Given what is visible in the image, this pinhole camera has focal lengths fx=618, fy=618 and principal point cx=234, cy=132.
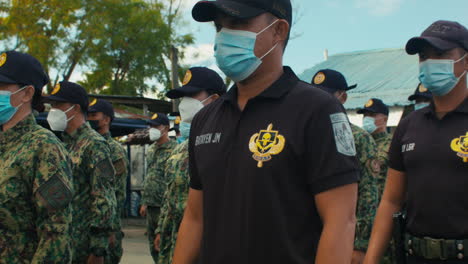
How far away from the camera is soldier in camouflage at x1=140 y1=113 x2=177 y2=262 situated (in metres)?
9.26

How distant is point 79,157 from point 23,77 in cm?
154

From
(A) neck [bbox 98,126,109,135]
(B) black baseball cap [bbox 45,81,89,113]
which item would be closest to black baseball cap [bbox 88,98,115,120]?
(A) neck [bbox 98,126,109,135]

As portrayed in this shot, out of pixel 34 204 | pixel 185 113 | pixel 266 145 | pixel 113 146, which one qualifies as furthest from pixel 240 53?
pixel 113 146

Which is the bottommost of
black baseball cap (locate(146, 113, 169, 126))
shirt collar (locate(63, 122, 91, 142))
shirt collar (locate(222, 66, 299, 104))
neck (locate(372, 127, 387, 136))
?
neck (locate(372, 127, 387, 136))

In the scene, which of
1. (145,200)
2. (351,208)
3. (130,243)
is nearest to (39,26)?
(130,243)

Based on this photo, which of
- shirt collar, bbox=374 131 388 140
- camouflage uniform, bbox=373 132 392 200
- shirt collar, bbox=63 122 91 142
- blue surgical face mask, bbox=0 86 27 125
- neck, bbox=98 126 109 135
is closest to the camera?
blue surgical face mask, bbox=0 86 27 125

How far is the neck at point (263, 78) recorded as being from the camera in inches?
100

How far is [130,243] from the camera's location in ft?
43.4

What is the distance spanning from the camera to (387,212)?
4043 mm

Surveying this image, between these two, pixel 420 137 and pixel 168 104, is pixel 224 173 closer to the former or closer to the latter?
pixel 420 137

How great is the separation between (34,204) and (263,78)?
5.29 feet

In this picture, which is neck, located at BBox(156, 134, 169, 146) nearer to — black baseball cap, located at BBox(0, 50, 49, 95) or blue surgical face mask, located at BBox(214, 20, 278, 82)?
black baseball cap, located at BBox(0, 50, 49, 95)

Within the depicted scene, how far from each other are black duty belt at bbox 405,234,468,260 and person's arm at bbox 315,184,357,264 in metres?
1.57

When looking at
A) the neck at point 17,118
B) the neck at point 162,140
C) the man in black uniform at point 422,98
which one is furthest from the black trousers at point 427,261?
the neck at point 162,140
